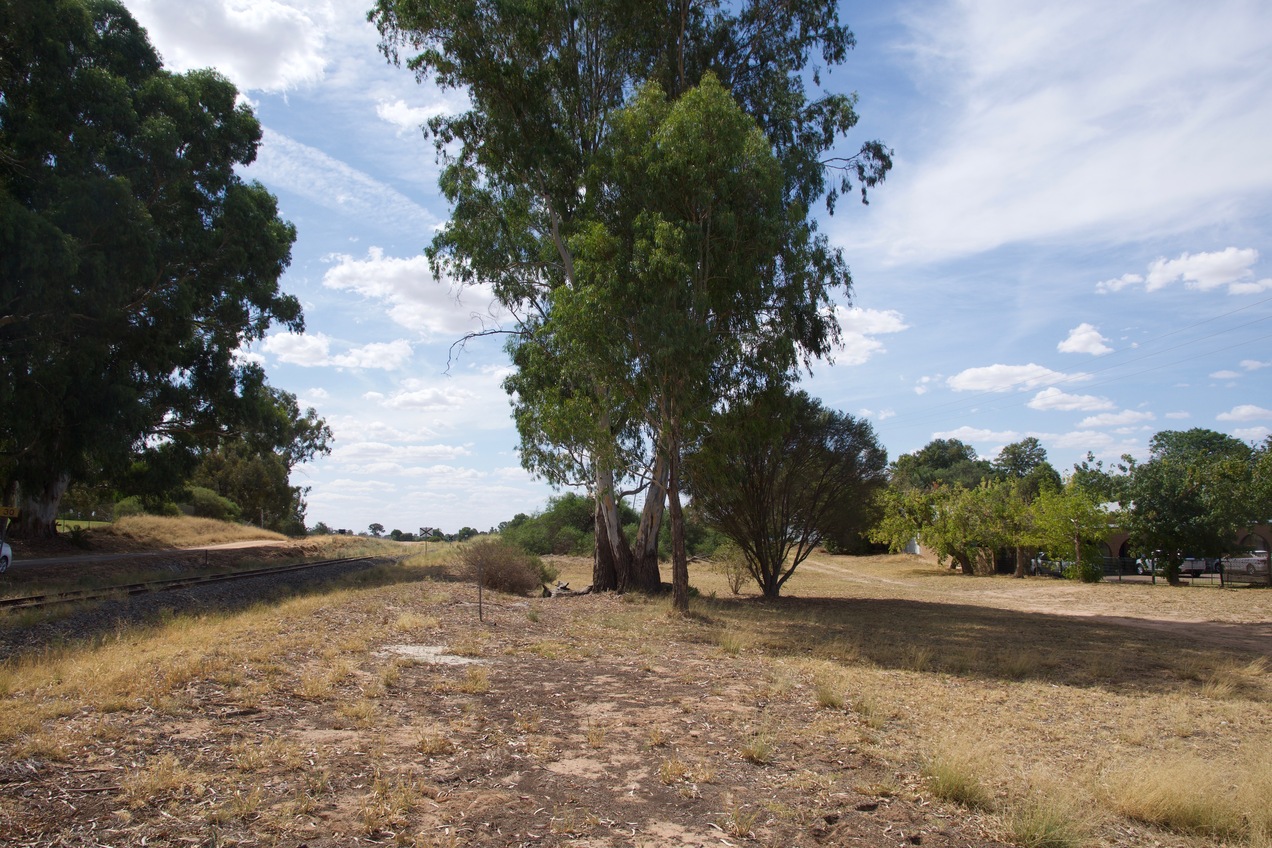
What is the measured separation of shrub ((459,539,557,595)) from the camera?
25.1 metres

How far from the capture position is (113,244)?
73.2ft

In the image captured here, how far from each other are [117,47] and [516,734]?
2791cm

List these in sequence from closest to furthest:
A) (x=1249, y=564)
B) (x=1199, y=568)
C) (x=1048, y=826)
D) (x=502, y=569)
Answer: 1. (x=1048, y=826)
2. (x=502, y=569)
3. (x=1249, y=564)
4. (x=1199, y=568)

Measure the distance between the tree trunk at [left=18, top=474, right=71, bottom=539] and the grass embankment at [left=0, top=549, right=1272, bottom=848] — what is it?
26.1 meters

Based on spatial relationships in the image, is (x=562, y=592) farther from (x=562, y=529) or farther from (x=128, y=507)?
(x=128, y=507)

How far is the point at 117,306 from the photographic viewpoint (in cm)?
2381

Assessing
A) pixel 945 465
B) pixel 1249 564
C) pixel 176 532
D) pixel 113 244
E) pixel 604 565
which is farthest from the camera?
pixel 945 465

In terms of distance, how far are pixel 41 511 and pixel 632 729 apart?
36594 millimetres

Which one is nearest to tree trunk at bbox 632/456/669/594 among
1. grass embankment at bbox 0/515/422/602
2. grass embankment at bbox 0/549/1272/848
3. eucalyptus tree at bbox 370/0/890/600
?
eucalyptus tree at bbox 370/0/890/600

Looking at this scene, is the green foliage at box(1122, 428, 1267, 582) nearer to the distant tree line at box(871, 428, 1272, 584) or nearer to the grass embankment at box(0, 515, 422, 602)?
the distant tree line at box(871, 428, 1272, 584)

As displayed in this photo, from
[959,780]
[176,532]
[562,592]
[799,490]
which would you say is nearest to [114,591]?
[562,592]

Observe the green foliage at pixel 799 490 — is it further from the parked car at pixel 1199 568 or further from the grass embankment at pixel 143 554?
the parked car at pixel 1199 568

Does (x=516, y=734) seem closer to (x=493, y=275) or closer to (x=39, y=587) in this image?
(x=493, y=275)

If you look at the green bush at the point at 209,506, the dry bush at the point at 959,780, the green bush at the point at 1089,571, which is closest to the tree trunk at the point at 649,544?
the dry bush at the point at 959,780
